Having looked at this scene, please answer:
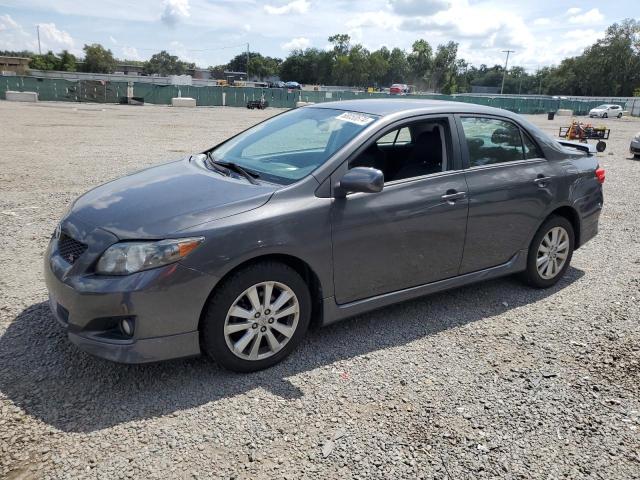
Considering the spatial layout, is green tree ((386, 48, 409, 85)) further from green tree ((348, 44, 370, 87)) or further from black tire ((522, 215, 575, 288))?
black tire ((522, 215, 575, 288))

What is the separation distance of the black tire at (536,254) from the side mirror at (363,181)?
2.12 metres

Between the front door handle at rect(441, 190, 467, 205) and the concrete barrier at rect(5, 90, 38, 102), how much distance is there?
4482cm

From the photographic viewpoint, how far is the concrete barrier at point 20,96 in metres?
40.6

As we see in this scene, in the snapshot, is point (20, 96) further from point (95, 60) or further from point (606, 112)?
point (95, 60)

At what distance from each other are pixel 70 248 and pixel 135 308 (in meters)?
0.68

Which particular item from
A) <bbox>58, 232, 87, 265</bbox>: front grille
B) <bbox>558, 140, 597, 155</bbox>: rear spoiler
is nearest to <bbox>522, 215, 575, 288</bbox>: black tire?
<bbox>558, 140, 597, 155</bbox>: rear spoiler

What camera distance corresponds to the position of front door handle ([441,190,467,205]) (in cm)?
401

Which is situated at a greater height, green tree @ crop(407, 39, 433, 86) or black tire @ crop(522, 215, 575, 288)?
green tree @ crop(407, 39, 433, 86)

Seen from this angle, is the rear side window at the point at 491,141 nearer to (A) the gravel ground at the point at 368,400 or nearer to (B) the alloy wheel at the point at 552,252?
(B) the alloy wheel at the point at 552,252

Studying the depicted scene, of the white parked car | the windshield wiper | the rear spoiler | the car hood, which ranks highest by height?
the white parked car

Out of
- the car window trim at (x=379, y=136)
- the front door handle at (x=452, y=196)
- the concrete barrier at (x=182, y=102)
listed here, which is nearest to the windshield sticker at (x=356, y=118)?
the car window trim at (x=379, y=136)

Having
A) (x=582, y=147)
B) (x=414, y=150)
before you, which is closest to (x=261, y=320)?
(x=414, y=150)

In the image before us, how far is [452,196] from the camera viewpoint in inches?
159

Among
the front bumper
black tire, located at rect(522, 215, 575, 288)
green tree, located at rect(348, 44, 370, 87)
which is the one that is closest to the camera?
the front bumper
